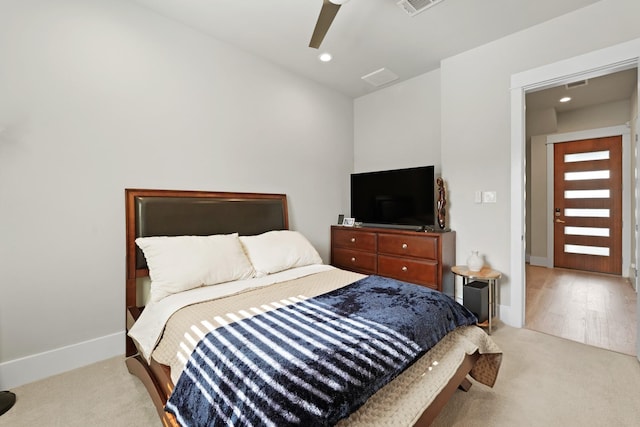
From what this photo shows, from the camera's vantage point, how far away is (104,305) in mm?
2254

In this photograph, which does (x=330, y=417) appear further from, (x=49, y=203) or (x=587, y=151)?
(x=587, y=151)

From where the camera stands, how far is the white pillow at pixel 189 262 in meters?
1.99

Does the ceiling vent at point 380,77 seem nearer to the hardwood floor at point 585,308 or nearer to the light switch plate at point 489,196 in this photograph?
the light switch plate at point 489,196

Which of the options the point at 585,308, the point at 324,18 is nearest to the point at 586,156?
the point at 585,308

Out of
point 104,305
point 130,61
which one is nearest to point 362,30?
point 130,61

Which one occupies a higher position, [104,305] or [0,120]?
[0,120]

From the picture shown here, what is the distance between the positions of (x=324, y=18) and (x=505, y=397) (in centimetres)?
272

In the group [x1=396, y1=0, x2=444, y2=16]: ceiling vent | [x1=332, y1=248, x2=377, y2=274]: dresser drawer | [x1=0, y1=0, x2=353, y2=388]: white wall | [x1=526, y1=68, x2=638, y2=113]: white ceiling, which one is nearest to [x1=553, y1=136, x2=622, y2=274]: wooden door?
[x1=526, y1=68, x2=638, y2=113]: white ceiling

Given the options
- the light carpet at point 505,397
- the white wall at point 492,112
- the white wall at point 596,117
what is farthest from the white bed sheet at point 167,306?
the white wall at point 596,117

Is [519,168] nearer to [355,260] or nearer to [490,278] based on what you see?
[490,278]

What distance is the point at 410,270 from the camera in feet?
10.4

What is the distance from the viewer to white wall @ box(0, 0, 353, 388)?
6.27ft

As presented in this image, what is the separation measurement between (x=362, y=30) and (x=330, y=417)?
2997 mm

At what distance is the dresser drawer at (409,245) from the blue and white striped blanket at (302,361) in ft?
4.56
